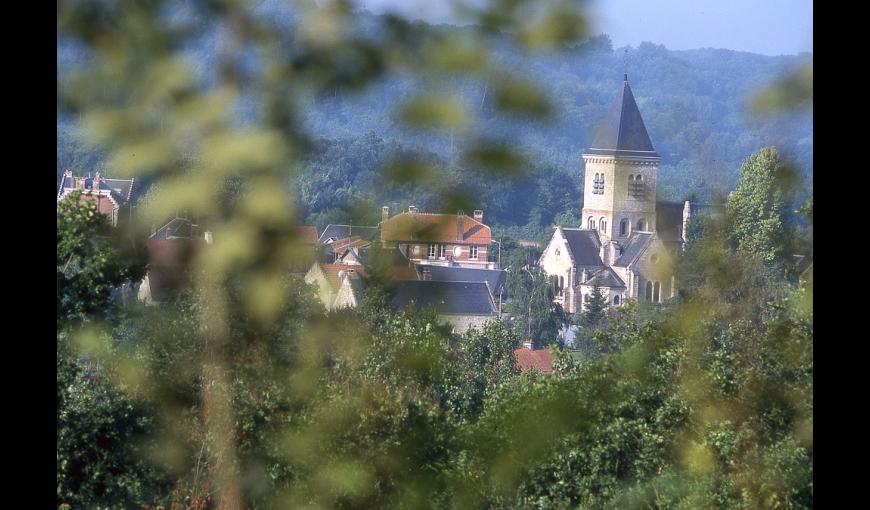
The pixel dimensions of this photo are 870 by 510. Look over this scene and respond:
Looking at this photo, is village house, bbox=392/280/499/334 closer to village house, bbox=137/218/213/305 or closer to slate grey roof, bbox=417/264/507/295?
slate grey roof, bbox=417/264/507/295

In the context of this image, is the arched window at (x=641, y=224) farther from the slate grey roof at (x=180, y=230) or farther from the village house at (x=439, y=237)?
the slate grey roof at (x=180, y=230)

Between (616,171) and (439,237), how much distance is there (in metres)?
0.21

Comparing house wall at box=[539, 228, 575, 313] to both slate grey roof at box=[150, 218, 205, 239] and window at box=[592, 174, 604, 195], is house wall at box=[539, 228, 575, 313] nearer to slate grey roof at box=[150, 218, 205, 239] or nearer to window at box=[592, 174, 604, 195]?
window at box=[592, 174, 604, 195]

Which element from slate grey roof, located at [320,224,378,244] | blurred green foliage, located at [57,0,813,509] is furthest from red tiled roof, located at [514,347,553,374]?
slate grey roof, located at [320,224,378,244]

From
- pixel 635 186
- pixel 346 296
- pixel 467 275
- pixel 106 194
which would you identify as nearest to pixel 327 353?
pixel 346 296

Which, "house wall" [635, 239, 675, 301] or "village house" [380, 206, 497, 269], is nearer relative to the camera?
"village house" [380, 206, 497, 269]

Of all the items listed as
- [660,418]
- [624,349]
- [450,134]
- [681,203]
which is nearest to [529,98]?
[450,134]

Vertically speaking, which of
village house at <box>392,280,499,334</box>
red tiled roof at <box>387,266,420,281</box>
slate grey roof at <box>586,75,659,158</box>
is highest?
slate grey roof at <box>586,75,659,158</box>

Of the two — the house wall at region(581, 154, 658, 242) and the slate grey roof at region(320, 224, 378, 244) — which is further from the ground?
the house wall at region(581, 154, 658, 242)

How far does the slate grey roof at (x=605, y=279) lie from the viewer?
1.01m

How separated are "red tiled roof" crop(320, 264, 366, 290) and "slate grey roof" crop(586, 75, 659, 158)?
276 mm

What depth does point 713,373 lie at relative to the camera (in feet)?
3.86

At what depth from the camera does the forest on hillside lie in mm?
914

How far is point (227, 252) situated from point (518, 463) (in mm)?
416
